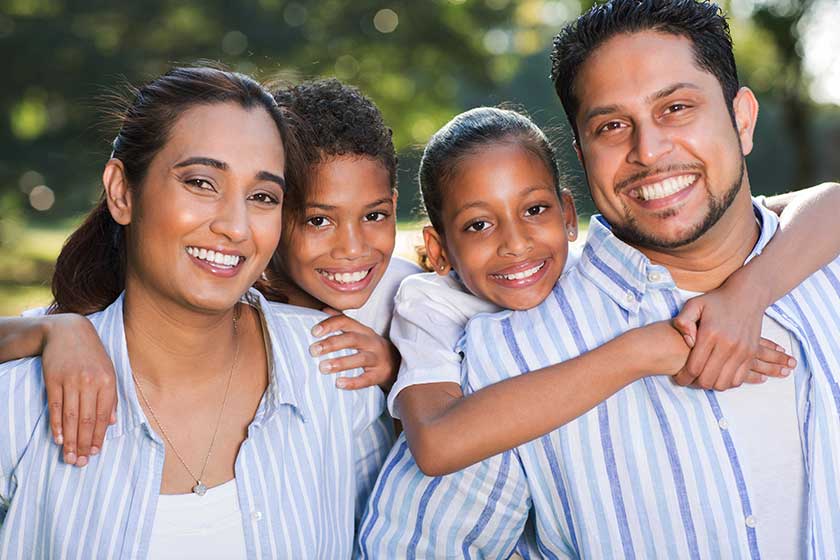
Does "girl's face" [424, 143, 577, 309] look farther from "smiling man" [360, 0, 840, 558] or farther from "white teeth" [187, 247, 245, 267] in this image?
"white teeth" [187, 247, 245, 267]

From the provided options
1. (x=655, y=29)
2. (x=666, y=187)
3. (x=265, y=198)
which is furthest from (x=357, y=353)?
(x=655, y=29)

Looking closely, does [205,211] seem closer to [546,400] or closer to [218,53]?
[546,400]

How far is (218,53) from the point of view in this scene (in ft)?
38.4

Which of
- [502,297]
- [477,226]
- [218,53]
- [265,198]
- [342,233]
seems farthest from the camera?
[218,53]

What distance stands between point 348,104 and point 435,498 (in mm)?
1259

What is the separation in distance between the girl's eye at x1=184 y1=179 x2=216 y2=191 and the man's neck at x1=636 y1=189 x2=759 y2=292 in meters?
1.15

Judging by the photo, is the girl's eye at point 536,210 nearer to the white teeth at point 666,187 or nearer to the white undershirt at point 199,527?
the white teeth at point 666,187

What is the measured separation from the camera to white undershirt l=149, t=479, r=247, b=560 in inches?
88.3

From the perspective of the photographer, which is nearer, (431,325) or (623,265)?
(623,265)

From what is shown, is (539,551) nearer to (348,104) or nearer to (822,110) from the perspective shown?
(348,104)

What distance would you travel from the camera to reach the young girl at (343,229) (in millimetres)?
2725

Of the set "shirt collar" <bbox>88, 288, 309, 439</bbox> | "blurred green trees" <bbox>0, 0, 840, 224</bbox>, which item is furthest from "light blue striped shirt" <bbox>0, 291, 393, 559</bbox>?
"blurred green trees" <bbox>0, 0, 840, 224</bbox>

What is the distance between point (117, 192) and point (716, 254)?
1.54m

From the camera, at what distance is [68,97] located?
36.4 ft
